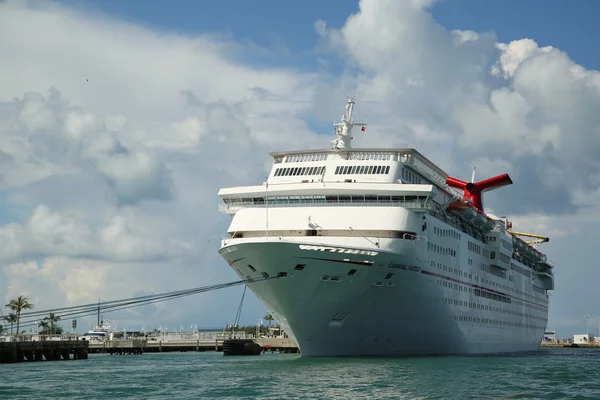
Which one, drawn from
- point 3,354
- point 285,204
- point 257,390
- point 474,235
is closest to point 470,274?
point 474,235

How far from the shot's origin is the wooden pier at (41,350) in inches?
2331

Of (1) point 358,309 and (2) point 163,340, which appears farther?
(2) point 163,340

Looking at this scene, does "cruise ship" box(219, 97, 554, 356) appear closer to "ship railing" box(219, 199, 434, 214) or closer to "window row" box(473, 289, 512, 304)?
"ship railing" box(219, 199, 434, 214)

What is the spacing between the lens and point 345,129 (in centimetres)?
5338

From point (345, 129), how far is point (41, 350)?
101 feet

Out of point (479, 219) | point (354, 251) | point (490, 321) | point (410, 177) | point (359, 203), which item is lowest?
point (490, 321)

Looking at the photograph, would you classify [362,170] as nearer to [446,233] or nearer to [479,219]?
[446,233]

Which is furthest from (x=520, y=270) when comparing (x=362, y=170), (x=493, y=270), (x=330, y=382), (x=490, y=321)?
(x=330, y=382)

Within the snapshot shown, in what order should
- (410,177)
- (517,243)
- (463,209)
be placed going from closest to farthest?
1. (410,177)
2. (463,209)
3. (517,243)

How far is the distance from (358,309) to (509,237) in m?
30.0

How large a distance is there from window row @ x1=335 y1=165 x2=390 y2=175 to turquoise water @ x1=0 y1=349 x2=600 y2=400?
1106cm

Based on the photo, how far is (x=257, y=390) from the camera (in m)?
31.6

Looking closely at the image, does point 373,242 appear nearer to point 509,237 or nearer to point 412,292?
point 412,292

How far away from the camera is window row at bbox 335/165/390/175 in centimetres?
4775
